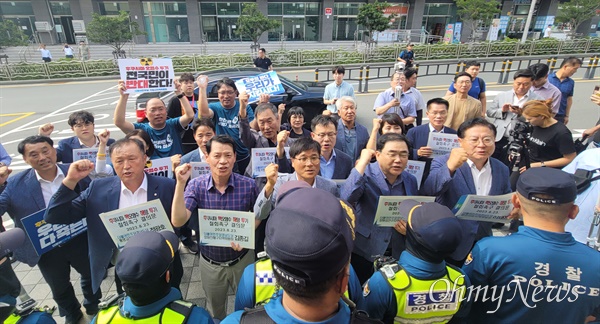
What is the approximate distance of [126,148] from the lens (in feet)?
7.70

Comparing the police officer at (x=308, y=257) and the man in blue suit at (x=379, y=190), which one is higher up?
the police officer at (x=308, y=257)

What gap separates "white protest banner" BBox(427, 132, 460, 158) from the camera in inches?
130

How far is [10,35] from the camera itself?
20.2 m

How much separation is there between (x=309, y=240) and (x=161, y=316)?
100 centimetres

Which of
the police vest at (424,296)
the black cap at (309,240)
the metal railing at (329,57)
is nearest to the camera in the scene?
the black cap at (309,240)

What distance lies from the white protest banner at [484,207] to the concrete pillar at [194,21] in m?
26.6

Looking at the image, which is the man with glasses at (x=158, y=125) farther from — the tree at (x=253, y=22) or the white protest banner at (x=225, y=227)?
the tree at (x=253, y=22)

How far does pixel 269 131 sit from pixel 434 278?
2.43 meters

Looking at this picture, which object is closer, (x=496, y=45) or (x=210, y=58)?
(x=210, y=58)

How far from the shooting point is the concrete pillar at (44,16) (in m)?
23.0

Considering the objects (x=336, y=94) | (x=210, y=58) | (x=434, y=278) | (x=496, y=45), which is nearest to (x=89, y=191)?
(x=434, y=278)

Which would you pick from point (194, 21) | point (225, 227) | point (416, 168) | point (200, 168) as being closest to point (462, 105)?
point (416, 168)

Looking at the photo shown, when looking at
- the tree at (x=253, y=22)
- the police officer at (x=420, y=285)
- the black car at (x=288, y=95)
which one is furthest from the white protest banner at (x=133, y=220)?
the tree at (x=253, y=22)

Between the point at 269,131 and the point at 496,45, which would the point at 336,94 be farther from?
the point at 496,45
